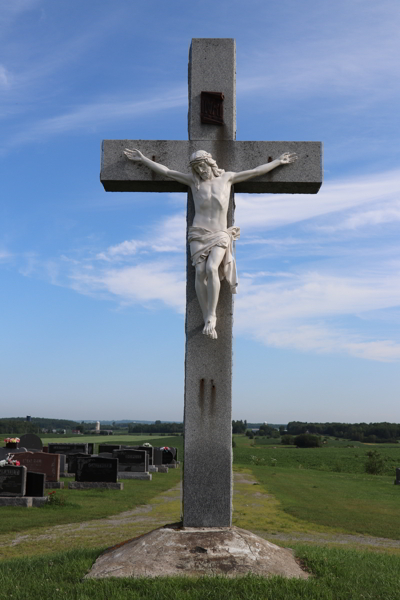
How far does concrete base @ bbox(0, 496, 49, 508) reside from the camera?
12.7 meters

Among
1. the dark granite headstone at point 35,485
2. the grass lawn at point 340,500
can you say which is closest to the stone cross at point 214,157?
the grass lawn at point 340,500

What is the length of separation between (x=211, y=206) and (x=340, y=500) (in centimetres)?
1240

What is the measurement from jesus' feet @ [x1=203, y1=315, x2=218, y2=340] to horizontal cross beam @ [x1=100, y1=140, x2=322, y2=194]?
1.62m

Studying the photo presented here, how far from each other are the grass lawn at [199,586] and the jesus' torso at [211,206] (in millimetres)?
3427

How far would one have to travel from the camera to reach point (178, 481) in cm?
1908

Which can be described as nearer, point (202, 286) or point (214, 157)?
point (202, 286)

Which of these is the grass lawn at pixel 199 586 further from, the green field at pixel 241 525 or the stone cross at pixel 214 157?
the stone cross at pixel 214 157

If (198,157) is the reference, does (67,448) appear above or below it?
below

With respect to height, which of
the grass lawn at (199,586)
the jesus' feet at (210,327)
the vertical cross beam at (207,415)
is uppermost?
the jesus' feet at (210,327)

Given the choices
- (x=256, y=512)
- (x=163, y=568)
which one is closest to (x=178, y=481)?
(x=256, y=512)

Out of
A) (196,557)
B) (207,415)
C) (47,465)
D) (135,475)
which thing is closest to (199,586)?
(196,557)

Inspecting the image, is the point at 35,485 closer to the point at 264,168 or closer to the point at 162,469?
the point at 162,469

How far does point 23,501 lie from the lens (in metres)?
12.7

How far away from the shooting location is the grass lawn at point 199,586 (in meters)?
4.05
